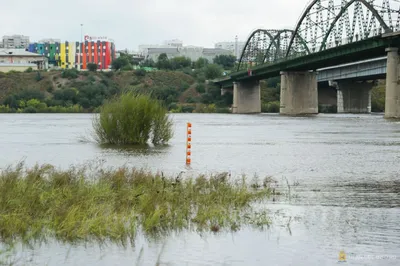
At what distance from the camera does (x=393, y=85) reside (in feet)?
258

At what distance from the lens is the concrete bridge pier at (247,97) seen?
148 meters

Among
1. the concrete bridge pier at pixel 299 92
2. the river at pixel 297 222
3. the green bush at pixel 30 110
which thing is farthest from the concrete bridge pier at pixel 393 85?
the green bush at pixel 30 110

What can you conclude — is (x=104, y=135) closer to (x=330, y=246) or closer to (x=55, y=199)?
(x=55, y=199)

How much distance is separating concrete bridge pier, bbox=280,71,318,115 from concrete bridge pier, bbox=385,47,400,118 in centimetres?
3672

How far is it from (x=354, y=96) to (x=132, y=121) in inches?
4116

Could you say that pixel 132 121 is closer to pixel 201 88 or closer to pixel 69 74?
pixel 201 88

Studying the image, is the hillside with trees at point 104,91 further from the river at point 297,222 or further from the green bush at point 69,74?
the river at point 297,222

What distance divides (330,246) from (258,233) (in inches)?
68.8

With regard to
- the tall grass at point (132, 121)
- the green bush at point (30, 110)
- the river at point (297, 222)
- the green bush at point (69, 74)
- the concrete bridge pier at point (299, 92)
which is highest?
the green bush at point (69, 74)

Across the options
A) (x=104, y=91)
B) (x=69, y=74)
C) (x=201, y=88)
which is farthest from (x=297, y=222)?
(x=69, y=74)

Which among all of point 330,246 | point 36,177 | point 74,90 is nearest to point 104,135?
point 36,177

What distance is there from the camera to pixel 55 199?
15008mm

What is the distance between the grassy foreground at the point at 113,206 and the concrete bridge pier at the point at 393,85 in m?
62.4

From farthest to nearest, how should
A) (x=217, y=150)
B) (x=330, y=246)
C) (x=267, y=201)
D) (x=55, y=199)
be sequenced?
(x=217, y=150) < (x=267, y=201) < (x=55, y=199) < (x=330, y=246)
